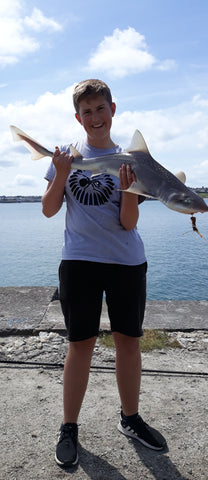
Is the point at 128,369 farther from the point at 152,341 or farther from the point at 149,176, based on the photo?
the point at 152,341

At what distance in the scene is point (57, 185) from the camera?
229 cm

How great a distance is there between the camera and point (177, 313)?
192 inches

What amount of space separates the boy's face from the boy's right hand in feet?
0.97

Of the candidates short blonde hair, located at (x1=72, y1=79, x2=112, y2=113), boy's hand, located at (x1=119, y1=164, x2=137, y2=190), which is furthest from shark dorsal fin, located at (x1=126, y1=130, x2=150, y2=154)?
short blonde hair, located at (x1=72, y1=79, x2=112, y2=113)

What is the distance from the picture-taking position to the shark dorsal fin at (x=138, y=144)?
2.02 metres

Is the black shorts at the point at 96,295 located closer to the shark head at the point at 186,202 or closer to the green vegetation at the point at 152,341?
the shark head at the point at 186,202

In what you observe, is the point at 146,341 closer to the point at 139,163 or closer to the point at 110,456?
the point at 110,456

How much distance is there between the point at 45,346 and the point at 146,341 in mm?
1025

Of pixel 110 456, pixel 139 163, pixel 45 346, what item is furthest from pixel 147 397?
pixel 139 163

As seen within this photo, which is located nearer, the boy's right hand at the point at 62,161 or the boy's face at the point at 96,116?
the boy's right hand at the point at 62,161

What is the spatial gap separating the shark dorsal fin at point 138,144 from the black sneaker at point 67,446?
5.69ft

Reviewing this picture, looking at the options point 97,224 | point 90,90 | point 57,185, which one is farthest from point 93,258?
point 90,90

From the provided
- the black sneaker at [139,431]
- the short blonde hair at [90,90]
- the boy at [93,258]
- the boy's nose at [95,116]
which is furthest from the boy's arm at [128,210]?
the black sneaker at [139,431]

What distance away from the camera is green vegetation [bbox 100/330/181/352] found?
3806 millimetres
